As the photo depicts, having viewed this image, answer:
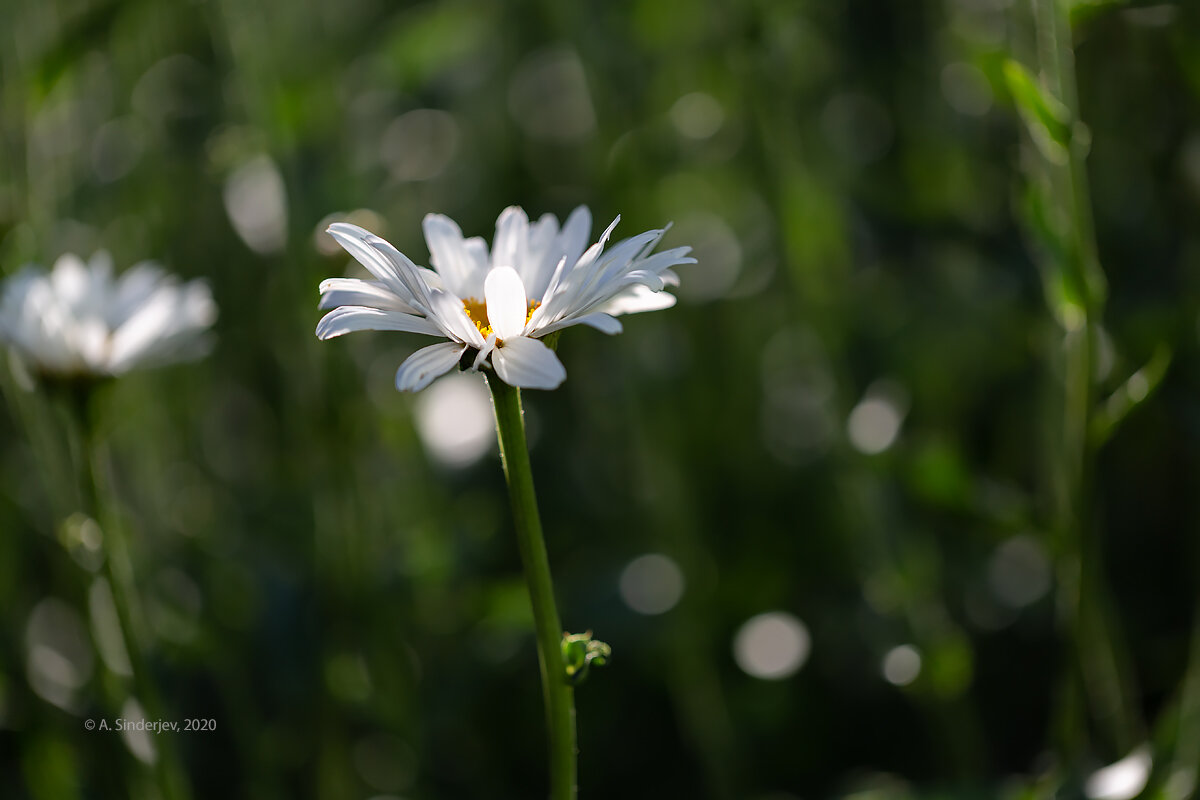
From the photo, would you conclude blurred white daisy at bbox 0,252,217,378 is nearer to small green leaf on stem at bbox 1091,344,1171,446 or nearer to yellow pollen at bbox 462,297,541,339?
yellow pollen at bbox 462,297,541,339

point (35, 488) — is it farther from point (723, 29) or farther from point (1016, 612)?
point (1016, 612)

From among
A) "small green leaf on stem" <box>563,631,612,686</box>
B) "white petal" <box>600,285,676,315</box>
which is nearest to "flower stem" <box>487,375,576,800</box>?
"small green leaf on stem" <box>563,631,612,686</box>

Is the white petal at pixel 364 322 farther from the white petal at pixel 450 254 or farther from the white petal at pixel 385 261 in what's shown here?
the white petal at pixel 450 254

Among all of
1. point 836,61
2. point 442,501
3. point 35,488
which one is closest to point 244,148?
point 442,501

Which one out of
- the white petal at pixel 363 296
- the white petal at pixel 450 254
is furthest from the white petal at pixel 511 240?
the white petal at pixel 363 296

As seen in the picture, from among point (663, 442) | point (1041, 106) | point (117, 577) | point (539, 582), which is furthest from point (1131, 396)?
point (117, 577)
